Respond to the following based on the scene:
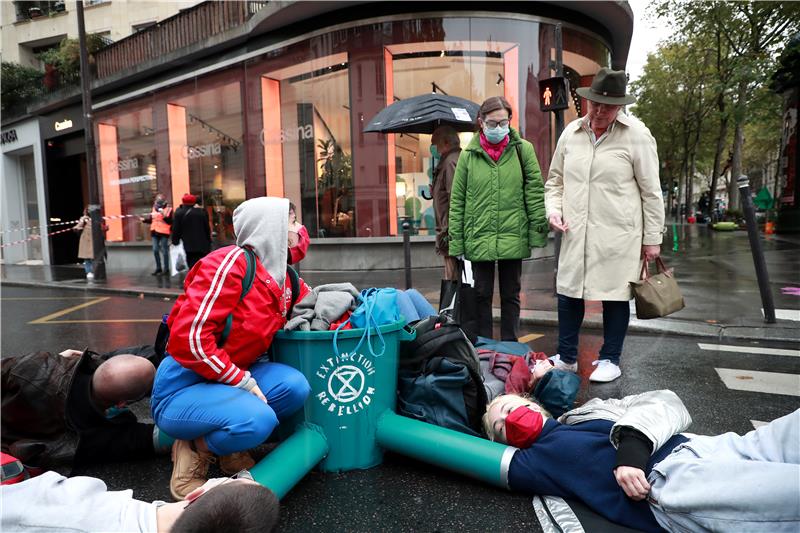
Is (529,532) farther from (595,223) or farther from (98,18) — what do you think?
(98,18)

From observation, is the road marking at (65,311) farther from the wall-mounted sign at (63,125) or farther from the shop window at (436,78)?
the wall-mounted sign at (63,125)

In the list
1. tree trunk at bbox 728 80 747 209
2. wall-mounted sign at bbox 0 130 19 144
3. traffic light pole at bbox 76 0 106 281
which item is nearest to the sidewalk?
traffic light pole at bbox 76 0 106 281

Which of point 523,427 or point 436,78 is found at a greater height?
point 436,78

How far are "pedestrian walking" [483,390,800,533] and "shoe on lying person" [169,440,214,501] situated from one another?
1.30 m

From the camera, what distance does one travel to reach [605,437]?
221cm

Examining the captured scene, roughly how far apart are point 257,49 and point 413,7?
161 inches

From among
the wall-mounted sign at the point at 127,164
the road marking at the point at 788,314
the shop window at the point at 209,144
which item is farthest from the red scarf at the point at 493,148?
the wall-mounted sign at the point at 127,164

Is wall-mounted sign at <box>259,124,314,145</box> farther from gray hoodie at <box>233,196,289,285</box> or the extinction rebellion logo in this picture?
the extinction rebellion logo

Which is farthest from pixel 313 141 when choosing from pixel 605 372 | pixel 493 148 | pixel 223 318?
pixel 223 318

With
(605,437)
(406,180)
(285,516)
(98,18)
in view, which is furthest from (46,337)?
(98,18)

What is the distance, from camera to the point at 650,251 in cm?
374

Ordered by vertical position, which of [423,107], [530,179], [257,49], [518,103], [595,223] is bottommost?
[595,223]

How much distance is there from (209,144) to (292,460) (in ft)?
45.5

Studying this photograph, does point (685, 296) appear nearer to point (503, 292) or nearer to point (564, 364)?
point (503, 292)
